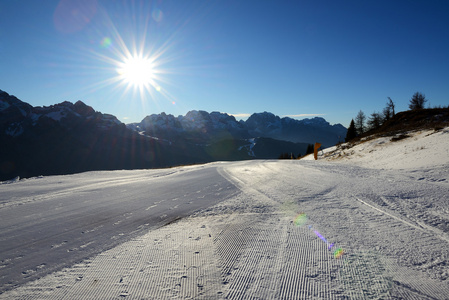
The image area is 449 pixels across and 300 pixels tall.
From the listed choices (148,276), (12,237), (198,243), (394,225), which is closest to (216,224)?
(198,243)

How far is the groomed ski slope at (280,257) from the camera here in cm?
189

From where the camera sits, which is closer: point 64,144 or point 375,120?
point 375,120

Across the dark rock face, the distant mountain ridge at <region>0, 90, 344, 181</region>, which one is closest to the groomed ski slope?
the distant mountain ridge at <region>0, 90, 344, 181</region>

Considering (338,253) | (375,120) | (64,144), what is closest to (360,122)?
(375,120)

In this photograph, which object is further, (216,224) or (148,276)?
Result: (216,224)

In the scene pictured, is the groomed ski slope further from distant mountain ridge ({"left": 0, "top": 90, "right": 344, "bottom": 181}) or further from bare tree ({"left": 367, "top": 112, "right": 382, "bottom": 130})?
distant mountain ridge ({"left": 0, "top": 90, "right": 344, "bottom": 181})

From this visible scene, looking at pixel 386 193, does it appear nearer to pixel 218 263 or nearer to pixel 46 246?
pixel 218 263

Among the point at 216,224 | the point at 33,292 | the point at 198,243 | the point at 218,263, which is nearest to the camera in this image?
the point at 33,292

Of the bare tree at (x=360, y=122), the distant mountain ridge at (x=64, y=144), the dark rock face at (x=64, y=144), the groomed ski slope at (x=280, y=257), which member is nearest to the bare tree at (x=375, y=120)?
the bare tree at (x=360, y=122)

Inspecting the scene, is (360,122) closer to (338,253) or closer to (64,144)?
(338,253)

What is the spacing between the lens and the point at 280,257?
7.81ft

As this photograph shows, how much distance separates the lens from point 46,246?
2752 mm

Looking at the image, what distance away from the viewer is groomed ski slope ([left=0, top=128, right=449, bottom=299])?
189cm

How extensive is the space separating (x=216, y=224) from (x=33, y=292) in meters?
2.13
